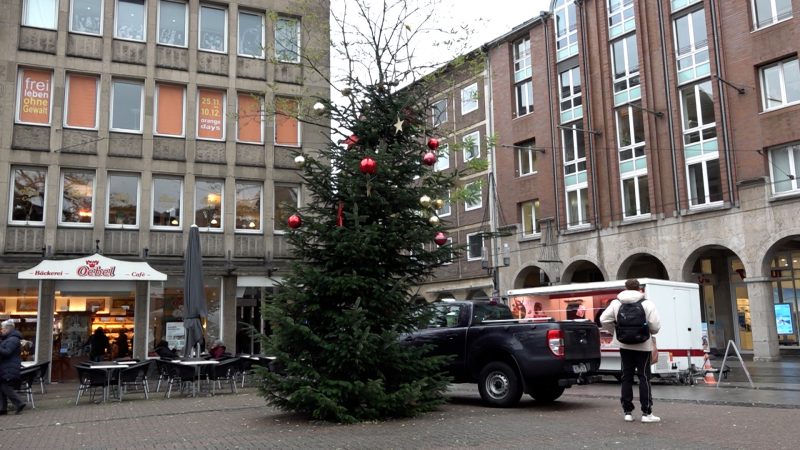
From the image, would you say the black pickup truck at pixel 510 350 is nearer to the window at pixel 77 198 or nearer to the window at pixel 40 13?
the window at pixel 77 198

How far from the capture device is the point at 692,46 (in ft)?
98.8

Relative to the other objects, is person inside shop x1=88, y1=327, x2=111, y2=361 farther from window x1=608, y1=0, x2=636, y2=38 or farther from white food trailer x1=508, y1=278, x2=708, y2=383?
window x1=608, y1=0, x2=636, y2=38

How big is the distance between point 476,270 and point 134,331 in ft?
75.8

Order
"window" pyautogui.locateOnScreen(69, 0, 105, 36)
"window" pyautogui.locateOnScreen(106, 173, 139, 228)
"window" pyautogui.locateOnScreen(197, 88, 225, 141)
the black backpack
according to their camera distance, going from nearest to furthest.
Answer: the black backpack
"window" pyautogui.locateOnScreen(106, 173, 139, 228)
"window" pyautogui.locateOnScreen(69, 0, 105, 36)
"window" pyautogui.locateOnScreen(197, 88, 225, 141)

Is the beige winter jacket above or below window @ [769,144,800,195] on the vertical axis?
below

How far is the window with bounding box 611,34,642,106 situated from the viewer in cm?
3250

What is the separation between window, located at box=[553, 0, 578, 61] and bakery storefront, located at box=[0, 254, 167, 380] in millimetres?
24265

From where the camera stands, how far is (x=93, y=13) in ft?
76.2

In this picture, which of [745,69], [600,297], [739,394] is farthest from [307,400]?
[745,69]

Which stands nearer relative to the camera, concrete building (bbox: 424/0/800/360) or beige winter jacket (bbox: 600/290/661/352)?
beige winter jacket (bbox: 600/290/661/352)

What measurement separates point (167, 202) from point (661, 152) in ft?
68.2

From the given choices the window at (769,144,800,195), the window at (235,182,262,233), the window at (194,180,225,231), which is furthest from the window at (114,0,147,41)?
the window at (769,144,800,195)

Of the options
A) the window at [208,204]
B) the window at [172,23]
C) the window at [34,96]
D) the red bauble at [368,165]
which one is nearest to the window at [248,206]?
the window at [208,204]

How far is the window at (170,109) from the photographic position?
2356 cm
